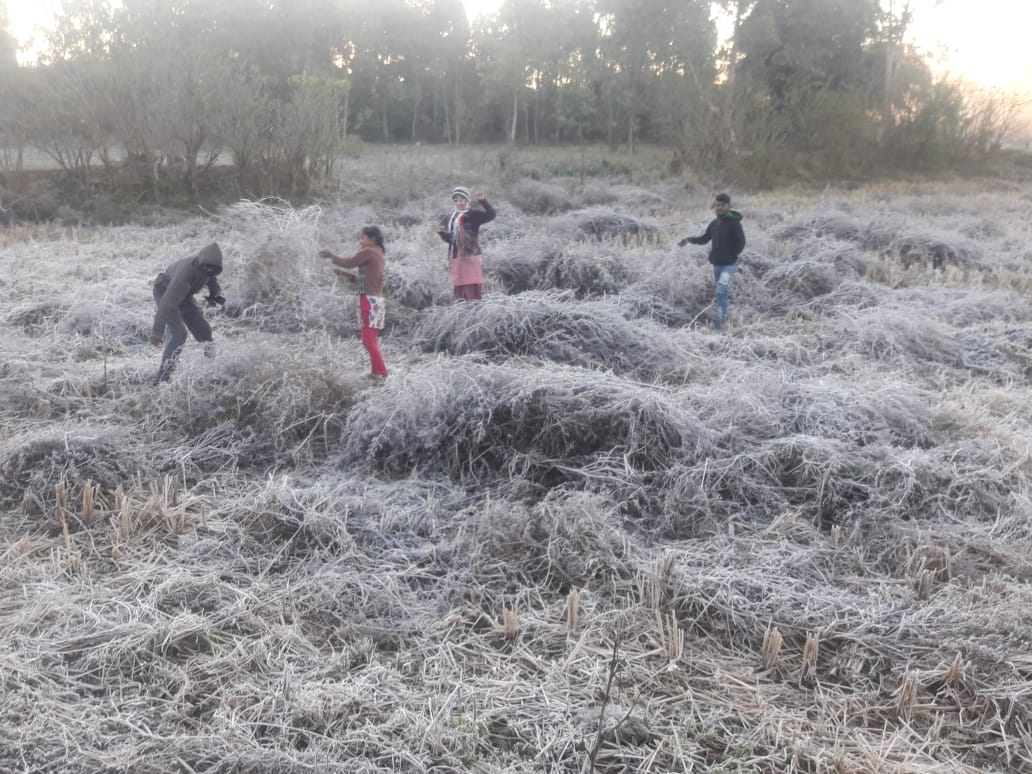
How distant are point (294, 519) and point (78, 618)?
0.97 meters

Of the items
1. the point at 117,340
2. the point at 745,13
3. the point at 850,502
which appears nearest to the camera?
the point at 850,502

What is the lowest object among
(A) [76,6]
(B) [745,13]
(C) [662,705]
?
(C) [662,705]

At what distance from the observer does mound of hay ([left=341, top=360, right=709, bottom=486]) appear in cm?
438

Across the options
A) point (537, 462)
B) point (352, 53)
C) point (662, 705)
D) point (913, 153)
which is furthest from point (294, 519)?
point (352, 53)

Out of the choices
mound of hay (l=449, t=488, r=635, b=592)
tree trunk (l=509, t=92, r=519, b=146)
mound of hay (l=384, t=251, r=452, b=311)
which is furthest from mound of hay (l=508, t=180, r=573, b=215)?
tree trunk (l=509, t=92, r=519, b=146)

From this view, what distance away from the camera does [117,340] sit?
6.40 metres

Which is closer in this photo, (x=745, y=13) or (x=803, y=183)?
(x=803, y=183)

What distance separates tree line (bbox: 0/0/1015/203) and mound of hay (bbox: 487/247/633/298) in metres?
10.1

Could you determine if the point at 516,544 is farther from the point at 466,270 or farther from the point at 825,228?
the point at 825,228

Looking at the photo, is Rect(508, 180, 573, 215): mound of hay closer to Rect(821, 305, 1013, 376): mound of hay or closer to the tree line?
the tree line

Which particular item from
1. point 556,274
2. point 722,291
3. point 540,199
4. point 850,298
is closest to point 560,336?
point 722,291

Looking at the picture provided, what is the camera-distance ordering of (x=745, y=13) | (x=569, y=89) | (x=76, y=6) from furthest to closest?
(x=569, y=89)
(x=745, y=13)
(x=76, y=6)

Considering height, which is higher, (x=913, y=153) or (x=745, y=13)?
(x=745, y=13)

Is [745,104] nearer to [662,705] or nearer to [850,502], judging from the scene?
[850,502]
